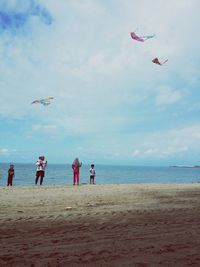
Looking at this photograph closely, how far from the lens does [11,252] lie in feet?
19.0

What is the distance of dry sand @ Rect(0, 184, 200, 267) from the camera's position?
5.53 m

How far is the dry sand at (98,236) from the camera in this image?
5531mm

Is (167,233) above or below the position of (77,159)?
below

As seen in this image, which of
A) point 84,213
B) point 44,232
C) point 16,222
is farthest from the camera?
point 84,213

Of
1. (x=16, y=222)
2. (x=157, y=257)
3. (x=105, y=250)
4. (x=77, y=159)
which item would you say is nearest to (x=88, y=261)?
(x=105, y=250)

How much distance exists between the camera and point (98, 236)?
6.98m

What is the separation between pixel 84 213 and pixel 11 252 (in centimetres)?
418

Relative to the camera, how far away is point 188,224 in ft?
27.5

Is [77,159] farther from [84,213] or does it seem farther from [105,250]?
[105,250]

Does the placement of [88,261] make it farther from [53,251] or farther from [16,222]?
[16,222]

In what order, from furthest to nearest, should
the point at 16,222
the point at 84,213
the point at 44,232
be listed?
the point at 84,213 → the point at 16,222 → the point at 44,232

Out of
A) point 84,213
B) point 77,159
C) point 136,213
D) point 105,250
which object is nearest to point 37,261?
point 105,250

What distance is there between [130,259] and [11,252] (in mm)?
2137

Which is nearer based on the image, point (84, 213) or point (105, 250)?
point (105, 250)
